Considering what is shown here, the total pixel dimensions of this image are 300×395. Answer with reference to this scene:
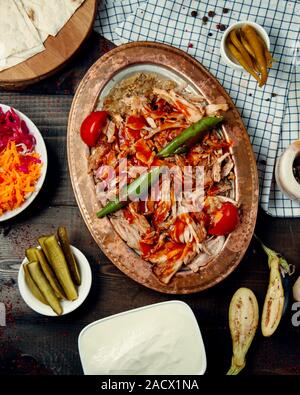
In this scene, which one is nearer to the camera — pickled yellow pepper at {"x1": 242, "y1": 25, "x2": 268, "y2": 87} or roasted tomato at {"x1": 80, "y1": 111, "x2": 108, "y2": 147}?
roasted tomato at {"x1": 80, "y1": 111, "x2": 108, "y2": 147}

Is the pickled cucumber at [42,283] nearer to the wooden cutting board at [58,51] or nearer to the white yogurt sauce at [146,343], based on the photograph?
the white yogurt sauce at [146,343]

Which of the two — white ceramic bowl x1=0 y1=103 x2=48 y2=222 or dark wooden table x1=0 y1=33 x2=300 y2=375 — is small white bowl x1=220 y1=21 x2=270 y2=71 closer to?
dark wooden table x1=0 y1=33 x2=300 y2=375


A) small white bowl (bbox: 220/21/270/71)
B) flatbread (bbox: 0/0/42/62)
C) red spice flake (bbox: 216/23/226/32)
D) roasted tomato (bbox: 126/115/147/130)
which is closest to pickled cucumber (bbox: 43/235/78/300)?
roasted tomato (bbox: 126/115/147/130)

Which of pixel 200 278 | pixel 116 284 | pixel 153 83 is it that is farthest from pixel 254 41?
pixel 116 284

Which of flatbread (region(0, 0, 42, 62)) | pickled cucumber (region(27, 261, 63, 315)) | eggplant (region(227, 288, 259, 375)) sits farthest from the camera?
eggplant (region(227, 288, 259, 375))

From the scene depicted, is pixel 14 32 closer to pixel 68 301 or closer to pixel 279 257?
pixel 68 301

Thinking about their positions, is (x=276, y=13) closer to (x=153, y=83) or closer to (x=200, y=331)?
(x=153, y=83)

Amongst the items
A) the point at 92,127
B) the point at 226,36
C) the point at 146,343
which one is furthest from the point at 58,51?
the point at 146,343
